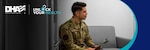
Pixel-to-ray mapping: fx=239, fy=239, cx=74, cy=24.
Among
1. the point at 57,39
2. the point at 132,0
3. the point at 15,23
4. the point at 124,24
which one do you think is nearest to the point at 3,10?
the point at 15,23

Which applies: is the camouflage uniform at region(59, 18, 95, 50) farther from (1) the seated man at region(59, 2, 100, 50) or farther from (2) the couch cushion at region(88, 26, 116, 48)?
(2) the couch cushion at region(88, 26, 116, 48)

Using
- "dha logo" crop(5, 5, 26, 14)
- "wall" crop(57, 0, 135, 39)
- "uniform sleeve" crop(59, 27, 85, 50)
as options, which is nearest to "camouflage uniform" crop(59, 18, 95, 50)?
"uniform sleeve" crop(59, 27, 85, 50)

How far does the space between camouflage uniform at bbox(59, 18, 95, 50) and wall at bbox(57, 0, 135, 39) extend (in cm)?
41

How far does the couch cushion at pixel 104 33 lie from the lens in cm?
171

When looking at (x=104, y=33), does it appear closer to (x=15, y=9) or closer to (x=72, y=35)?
(x=72, y=35)

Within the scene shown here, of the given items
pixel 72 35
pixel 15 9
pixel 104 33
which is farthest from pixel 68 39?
pixel 104 33

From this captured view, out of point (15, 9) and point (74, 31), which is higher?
point (15, 9)

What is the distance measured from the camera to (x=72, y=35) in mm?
1260

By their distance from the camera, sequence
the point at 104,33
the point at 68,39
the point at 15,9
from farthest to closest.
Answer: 1. the point at 104,33
2. the point at 68,39
3. the point at 15,9

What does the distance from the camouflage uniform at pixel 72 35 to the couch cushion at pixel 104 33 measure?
0.42m

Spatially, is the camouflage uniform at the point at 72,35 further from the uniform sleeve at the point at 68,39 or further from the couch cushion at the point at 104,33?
the couch cushion at the point at 104,33

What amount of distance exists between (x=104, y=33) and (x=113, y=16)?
150 mm

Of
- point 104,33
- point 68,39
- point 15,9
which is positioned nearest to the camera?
point 15,9

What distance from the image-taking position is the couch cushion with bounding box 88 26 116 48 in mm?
1713
